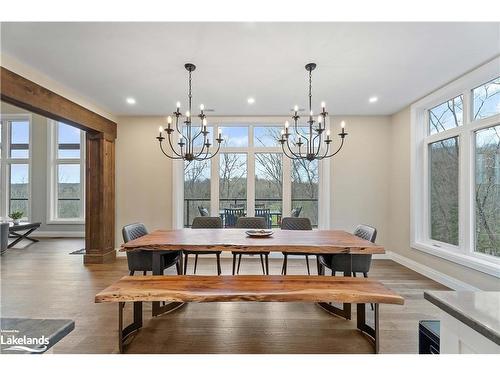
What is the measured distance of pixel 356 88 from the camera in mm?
3527

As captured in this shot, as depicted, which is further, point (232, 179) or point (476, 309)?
point (232, 179)

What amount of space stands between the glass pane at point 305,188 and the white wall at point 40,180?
19.4 ft

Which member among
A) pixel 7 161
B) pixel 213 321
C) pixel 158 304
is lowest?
pixel 213 321

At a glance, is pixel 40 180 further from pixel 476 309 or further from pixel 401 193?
pixel 476 309

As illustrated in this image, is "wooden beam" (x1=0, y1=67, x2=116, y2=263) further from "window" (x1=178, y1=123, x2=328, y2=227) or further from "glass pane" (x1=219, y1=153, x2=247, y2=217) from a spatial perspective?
"glass pane" (x1=219, y1=153, x2=247, y2=217)

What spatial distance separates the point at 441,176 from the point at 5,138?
401 inches

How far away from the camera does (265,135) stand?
5.02 metres

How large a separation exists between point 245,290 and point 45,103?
3.39m

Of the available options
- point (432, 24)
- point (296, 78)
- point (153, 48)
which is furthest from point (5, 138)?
point (432, 24)

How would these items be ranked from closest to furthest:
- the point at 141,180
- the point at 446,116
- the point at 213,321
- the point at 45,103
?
the point at 213,321, the point at 45,103, the point at 446,116, the point at 141,180

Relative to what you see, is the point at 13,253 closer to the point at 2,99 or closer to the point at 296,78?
the point at 2,99

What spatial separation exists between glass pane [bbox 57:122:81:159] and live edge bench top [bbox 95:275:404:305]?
661 cm

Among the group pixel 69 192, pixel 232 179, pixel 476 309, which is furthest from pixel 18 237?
pixel 476 309

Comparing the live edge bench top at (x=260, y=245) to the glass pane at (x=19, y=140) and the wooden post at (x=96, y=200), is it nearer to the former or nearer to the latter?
the wooden post at (x=96, y=200)
